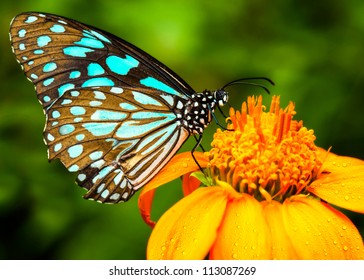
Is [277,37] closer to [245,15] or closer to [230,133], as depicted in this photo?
[245,15]

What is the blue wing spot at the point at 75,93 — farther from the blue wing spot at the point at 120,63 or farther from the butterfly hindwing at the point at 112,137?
the blue wing spot at the point at 120,63

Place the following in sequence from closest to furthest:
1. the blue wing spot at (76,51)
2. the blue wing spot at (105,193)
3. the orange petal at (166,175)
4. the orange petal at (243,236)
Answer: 1. the orange petal at (243,236)
2. the orange petal at (166,175)
3. the blue wing spot at (105,193)
4. the blue wing spot at (76,51)

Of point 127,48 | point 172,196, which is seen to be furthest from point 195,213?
point 172,196

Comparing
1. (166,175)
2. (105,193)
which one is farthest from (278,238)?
(105,193)

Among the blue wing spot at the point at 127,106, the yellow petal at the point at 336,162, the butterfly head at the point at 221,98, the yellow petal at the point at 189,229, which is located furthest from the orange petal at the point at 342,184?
the blue wing spot at the point at 127,106

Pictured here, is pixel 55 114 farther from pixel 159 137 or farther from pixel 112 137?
pixel 159 137

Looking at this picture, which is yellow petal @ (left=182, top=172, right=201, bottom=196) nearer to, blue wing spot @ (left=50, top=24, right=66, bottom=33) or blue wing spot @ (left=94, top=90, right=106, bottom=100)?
blue wing spot @ (left=94, top=90, right=106, bottom=100)
